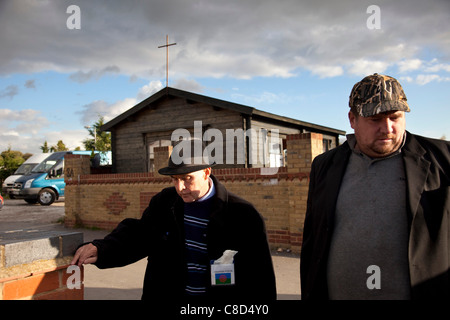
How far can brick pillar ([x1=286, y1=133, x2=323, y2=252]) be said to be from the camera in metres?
7.31

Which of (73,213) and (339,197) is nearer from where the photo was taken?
(339,197)

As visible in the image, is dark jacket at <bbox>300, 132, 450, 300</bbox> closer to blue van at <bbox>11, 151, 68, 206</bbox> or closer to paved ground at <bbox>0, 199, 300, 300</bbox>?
paved ground at <bbox>0, 199, 300, 300</bbox>

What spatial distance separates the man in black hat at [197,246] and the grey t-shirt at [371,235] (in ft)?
1.45

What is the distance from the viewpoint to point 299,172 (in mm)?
7441

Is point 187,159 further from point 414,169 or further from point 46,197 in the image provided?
point 46,197

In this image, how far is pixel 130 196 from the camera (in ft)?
34.2

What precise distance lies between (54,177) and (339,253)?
60.0ft

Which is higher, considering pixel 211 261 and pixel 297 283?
pixel 211 261

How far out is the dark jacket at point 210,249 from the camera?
7.39 ft

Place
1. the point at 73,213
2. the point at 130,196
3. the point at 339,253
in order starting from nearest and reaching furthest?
the point at 339,253, the point at 130,196, the point at 73,213

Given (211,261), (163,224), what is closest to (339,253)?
(211,261)

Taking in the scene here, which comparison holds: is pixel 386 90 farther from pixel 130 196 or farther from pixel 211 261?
pixel 130 196

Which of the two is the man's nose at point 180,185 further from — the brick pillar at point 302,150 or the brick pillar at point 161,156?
the brick pillar at point 161,156

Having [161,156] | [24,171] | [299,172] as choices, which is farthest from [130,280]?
[24,171]
